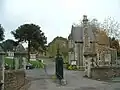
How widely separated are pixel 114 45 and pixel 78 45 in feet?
53.2

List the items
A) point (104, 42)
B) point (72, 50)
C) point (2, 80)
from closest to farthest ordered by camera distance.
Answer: point (2, 80) → point (72, 50) → point (104, 42)

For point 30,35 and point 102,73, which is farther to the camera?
point 30,35

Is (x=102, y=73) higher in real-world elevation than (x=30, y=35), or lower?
lower

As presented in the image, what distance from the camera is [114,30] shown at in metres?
50.0

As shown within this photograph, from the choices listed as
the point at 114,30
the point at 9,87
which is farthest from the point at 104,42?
the point at 9,87

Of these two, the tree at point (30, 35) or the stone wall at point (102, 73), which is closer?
the stone wall at point (102, 73)

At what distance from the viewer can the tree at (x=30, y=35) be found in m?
74.2

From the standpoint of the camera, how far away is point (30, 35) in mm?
74688

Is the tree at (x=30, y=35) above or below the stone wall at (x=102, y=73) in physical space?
above

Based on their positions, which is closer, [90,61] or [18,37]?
[90,61]

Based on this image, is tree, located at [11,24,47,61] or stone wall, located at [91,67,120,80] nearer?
stone wall, located at [91,67,120,80]

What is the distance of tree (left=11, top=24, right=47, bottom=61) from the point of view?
74188 mm

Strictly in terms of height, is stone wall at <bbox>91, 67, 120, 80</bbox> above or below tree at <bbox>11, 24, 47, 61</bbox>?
below

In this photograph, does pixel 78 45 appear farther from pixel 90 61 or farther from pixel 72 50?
pixel 90 61
